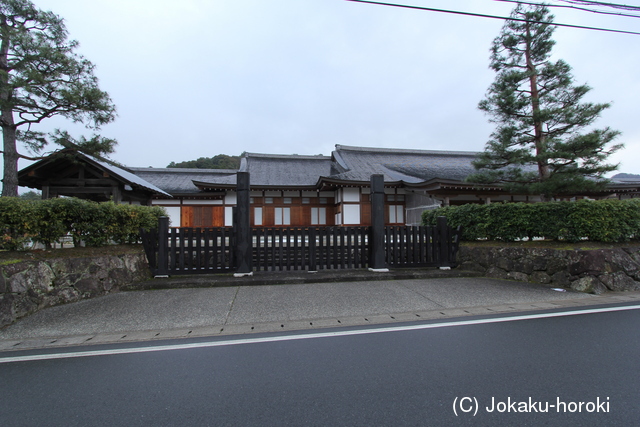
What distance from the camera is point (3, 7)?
26.1 ft

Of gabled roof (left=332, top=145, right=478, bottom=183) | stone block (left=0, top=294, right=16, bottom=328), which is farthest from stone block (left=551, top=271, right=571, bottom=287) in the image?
gabled roof (left=332, top=145, right=478, bottom=183)

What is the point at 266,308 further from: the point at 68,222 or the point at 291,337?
the point at 68,222

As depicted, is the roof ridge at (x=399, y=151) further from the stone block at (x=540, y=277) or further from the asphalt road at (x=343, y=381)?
the asphalt road at (x=343, y=381)

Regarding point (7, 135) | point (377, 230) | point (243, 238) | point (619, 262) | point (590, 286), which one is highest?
point (7, 135)

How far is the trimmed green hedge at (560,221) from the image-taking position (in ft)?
19.5

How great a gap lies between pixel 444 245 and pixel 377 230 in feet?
5.89

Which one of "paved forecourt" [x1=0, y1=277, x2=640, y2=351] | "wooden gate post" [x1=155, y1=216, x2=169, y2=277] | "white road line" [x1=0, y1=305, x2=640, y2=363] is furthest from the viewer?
"wooden gate post" [x1=155, y1=216, x2=169, y2=277]

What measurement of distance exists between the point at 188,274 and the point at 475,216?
7016 mm

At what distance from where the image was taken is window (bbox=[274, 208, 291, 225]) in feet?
53.9

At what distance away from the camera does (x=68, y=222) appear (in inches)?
217

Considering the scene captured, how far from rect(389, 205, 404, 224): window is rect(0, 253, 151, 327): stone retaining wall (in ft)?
40.2

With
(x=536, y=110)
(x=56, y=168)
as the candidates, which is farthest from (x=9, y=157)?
(x=536, y=110)

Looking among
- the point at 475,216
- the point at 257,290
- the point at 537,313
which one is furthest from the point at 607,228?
the point at 257,290

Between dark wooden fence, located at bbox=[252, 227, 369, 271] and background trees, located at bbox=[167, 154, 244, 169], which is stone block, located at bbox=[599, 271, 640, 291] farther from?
background trees, located at bbox=[167, 154, 244, 169]
